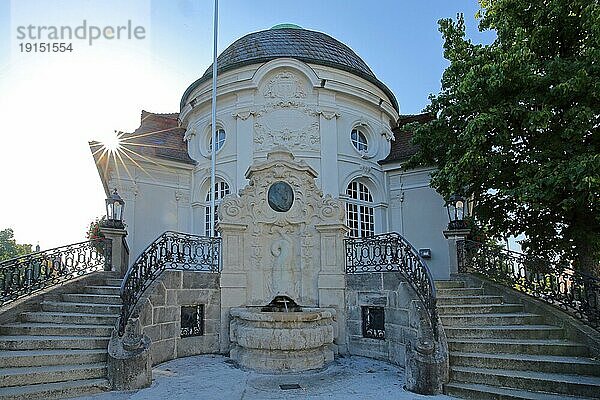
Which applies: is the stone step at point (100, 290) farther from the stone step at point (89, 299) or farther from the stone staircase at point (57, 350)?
the stone staircase at point (57, 350)

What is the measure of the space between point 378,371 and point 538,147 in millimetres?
5613

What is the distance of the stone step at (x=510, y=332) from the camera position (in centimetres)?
758

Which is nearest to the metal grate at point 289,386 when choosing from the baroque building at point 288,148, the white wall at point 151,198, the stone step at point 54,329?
the stone step at point 54,329

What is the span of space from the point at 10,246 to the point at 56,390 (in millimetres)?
69105

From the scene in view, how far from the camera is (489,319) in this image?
8219mm

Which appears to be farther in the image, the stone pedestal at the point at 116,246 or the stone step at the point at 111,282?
the stone pedestal at the point at 116,246

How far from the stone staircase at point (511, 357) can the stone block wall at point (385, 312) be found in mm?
745

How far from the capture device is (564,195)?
871 centimetres

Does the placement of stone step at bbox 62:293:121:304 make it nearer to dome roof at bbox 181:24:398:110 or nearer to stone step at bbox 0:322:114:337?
stone step at bbox 0:322:114:337

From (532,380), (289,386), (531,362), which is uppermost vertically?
(531,362)

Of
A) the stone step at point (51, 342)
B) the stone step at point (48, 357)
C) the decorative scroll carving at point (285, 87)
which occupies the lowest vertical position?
the stone step at point (48, 357)

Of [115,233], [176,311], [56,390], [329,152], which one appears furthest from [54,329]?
[329,152]

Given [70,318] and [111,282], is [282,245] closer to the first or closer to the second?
[111,282]

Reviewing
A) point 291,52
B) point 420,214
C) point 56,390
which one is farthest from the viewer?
point 291,52
